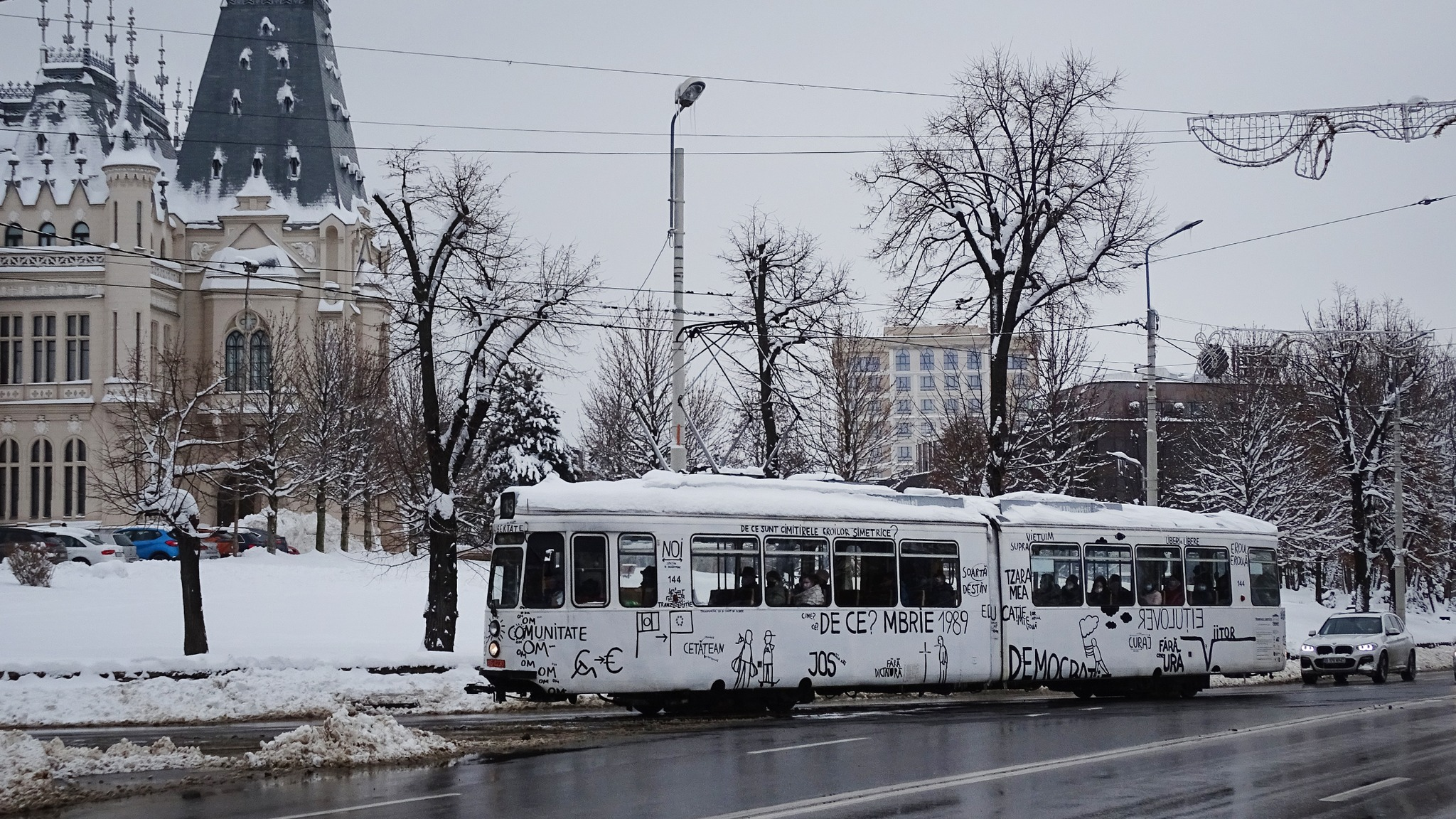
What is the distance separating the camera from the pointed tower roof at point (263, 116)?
91.1 metres

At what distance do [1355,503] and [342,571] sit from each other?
34.2 meters

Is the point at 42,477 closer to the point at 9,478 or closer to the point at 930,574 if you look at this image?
the point at 9,478

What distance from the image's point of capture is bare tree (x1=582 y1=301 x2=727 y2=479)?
1831 inches

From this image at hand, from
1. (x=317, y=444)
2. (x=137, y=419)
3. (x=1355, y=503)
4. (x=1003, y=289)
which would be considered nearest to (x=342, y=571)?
(x=317, y=444)

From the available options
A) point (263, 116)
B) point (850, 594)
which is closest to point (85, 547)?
point (850, 594)

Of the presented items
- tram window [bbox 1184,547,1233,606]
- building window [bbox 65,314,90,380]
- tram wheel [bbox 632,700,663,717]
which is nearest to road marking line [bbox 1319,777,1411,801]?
tram wheel [bbox 632,700,663,717]

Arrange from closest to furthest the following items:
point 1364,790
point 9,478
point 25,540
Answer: point 1364,790 → point 25,540 → point 9,478

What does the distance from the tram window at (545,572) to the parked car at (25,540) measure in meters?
33.5

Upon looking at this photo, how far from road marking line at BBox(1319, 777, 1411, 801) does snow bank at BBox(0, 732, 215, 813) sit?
32.1ft

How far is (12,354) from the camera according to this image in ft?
268

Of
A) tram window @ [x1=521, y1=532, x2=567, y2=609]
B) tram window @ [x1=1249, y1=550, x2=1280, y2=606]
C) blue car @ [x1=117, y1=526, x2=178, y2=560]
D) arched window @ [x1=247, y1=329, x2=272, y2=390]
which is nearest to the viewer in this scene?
tram window @ [x1=521, y1=532, x2=567, y2=609]

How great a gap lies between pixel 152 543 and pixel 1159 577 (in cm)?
4291

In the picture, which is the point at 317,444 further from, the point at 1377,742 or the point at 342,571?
the point at 1377,742

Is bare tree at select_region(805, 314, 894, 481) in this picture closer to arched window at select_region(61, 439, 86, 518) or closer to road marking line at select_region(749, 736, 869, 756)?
road marking line at select_region(749, 736, 869, 756)
